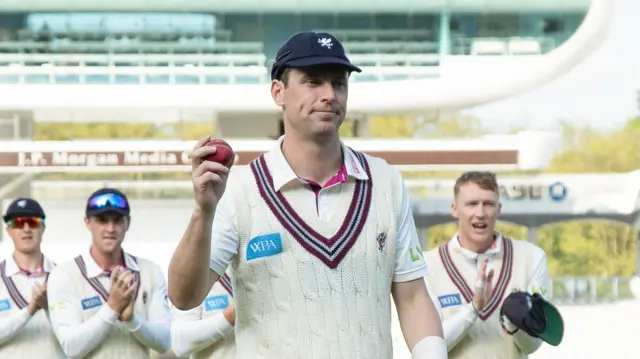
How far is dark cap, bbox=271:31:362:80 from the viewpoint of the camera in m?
3.40

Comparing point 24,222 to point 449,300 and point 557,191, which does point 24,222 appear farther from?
point 557,191

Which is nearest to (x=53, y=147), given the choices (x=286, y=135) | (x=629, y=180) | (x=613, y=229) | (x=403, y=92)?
(x=403, y=92)

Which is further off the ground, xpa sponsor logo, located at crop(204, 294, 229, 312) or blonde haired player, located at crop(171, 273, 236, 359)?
xpa sponsor logo, located at crop(204, 294, 229, 312)

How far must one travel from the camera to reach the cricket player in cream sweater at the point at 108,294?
6.36 m

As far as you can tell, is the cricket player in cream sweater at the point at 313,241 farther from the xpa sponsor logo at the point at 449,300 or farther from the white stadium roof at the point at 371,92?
the white stadium roof at the point at 371,92

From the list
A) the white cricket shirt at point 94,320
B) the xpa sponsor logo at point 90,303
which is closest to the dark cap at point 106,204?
the white cricket shirt at point 94,320

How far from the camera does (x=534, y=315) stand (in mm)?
5508

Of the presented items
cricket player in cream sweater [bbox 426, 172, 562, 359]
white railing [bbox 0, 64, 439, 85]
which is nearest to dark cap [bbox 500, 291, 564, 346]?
cricket player in cream sweater [bbox 426, 172, 562, 359]

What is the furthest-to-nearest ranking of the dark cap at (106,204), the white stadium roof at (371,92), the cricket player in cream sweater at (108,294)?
1. the white stadium roof at (371,92)
2. the dark cap at (106,204)
3. the cricket player in cream sweater at (108,294)

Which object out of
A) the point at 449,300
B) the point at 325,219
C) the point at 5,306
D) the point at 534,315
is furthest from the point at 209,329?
the point at 325,219

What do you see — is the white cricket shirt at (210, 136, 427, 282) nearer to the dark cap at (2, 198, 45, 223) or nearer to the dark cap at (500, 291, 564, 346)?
the dark cap at (500, 291, 564, 346)

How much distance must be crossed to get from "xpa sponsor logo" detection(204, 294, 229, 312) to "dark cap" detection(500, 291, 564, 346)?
5.60 ft

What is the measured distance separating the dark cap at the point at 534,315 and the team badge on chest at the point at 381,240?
2.07 metres

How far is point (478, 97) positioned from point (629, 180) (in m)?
5.41
